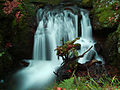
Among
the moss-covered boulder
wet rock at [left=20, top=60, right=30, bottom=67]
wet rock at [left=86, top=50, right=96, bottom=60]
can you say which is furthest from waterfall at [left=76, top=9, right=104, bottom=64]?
wet rock at [left=20, top=60, right=30, bottom=67]

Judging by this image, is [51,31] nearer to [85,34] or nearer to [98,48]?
[85,34]

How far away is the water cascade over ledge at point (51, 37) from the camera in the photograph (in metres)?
6.38

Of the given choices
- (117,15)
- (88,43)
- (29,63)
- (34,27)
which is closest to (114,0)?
(117,15)

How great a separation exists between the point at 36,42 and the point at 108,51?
449 centimetres

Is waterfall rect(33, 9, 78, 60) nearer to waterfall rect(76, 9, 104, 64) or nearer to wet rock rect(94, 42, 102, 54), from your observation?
waterfall rect(76, 9, 104, 64)

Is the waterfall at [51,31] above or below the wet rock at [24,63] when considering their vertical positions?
above

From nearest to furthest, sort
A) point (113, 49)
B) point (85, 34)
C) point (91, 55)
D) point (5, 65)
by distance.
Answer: point (113, 49) < point (5, 65) < point (91, 55) < point (85, 34)

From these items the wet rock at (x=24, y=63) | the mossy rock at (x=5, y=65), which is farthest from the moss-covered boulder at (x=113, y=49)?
the mossy rock at (x=5, y=65)

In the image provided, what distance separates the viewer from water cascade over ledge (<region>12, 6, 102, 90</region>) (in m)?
6.38

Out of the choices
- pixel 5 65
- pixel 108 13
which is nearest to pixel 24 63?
pixel 5 65

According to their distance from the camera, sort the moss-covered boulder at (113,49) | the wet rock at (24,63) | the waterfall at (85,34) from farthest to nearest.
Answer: the waterfall at (85,34) → the wet rock at (24,63) → the moss-covered boulder at (113,49)

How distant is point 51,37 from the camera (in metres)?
7.46

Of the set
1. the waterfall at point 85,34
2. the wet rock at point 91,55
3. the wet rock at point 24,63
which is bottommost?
the wet rock at point 24,63

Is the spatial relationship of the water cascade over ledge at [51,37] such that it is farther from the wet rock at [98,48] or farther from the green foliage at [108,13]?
the green foliage at [108,13]
